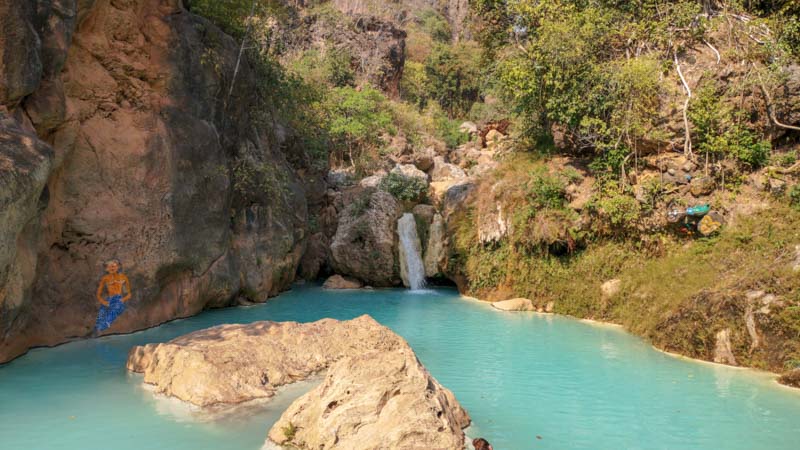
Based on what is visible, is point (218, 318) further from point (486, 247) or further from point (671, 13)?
point (671, 13)

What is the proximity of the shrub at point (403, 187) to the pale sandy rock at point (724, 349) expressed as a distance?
1297 cm

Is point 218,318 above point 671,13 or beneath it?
beneath

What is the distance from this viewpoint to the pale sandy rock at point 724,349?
1021 cm

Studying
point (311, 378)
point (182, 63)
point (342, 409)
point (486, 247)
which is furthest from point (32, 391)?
point (486, 247)

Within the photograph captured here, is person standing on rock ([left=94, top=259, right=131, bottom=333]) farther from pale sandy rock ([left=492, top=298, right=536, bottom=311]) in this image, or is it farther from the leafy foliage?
the leafy foliage

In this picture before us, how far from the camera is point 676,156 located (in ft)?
48.3

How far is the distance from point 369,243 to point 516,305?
20.5ft

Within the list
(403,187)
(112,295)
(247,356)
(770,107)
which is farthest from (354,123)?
(247,356)

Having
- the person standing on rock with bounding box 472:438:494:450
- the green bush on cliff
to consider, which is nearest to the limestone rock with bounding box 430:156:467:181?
the green bush on cliff

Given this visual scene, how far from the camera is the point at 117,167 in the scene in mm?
12281

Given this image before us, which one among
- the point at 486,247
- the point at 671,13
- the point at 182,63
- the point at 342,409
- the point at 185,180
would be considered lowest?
the point at 342,409

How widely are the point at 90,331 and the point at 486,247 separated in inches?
434

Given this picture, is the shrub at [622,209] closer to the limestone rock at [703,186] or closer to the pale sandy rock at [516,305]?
the limestone rock at [703,186]

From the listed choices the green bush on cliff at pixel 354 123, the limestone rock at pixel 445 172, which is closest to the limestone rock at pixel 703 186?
the limestone rock at pixel 445 172
